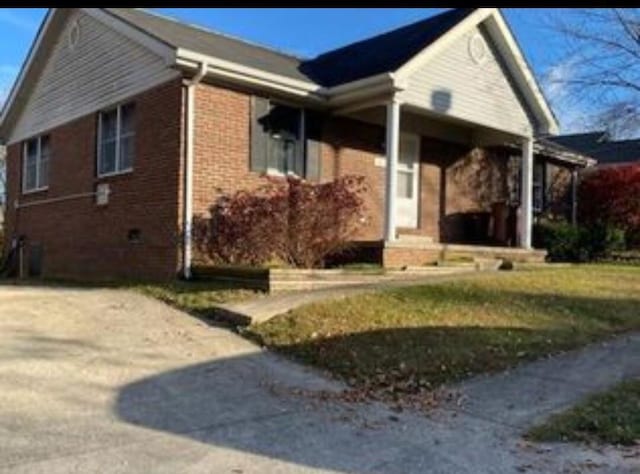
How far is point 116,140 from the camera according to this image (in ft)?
55.2

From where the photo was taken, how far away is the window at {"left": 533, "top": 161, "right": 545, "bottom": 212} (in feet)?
76.3

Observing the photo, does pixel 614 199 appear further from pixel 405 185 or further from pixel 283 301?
pixel 283 301

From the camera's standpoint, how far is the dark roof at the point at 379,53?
16703mm

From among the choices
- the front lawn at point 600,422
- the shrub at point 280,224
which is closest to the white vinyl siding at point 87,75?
the shrub at point 280,224

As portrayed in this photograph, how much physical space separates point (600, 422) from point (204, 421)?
3.33 metres

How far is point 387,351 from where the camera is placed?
936cm

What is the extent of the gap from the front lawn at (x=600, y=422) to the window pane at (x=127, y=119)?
10.7m

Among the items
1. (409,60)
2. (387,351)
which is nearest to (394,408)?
(387,351)

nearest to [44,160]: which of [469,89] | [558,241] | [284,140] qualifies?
[284,140]

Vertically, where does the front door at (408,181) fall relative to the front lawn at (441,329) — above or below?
above

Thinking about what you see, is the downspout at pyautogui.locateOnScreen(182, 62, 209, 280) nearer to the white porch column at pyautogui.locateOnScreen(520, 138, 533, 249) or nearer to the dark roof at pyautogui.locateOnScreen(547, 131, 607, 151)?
the white porch column at pyautogui.locateOnScreen(520, 138, 533, 249)

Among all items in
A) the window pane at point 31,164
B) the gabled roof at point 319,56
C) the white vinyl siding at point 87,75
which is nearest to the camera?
the gabled roof at point 319,56

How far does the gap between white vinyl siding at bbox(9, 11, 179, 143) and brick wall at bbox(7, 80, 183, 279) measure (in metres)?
0.33

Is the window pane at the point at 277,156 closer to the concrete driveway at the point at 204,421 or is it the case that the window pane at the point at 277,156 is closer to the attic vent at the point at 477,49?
the attic vent at the point at 477,49
